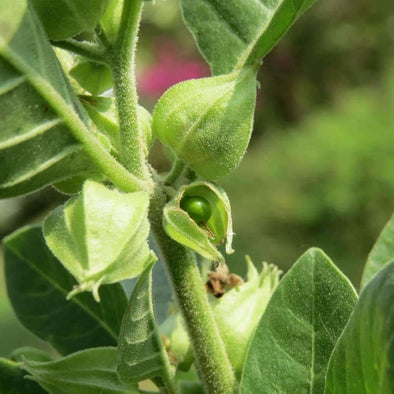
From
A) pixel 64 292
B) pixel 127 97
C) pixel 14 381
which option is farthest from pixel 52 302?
pixel 127 97

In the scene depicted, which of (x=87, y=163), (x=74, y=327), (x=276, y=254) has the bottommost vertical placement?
(x=276, y=254)

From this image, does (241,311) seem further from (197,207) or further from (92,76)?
(92,76)

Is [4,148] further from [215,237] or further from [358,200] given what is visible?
[358,200]

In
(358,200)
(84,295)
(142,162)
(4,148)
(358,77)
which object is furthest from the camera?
(358,77)

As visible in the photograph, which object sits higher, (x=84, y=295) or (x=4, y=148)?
(x=4, y=148)

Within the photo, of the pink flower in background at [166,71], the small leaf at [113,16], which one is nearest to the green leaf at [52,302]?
the small leaf at [113,16]

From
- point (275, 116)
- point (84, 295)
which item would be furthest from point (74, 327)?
point (275, 116)

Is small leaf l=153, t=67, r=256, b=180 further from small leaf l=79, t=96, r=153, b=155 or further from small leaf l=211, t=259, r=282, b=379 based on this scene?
small leaf l=211, t=259, r=282, b=379
